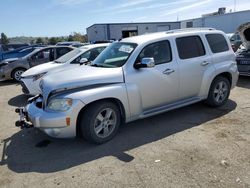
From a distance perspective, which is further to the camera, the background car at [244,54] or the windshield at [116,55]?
the background car at [244,54]

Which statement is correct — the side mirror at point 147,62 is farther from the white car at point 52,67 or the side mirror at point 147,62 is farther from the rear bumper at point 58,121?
the white car at point 52,67

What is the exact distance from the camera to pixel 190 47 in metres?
5.40

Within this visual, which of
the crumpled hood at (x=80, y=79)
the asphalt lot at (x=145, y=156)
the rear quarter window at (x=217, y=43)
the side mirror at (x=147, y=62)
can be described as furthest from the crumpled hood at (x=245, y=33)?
the crumpled hood at (x=80, y=79)

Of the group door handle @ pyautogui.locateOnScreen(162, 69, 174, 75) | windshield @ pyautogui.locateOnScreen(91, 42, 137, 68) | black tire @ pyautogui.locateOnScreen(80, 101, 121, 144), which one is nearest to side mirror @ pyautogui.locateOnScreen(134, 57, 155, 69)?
windshield @ pyautogui.locateOnScreen(91, 42, 137, 68)

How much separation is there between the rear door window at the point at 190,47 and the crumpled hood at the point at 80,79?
1.48m

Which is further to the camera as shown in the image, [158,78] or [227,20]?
[227,20]

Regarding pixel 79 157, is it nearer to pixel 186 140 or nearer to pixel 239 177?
pixel 186 140

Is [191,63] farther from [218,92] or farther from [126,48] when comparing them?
[126,48]

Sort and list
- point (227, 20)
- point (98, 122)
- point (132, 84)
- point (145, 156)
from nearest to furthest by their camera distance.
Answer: point (145, 156) < point (98, 122) < point (132, 84) < point (227, 20)

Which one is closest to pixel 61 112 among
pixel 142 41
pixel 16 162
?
pixel 16 162

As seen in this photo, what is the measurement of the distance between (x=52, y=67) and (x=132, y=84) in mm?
4293

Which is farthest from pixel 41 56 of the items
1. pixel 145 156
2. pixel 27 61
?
pixel 145 156

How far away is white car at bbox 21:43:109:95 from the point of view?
741 centimetres

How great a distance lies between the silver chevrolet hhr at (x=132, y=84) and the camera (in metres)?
4.14
